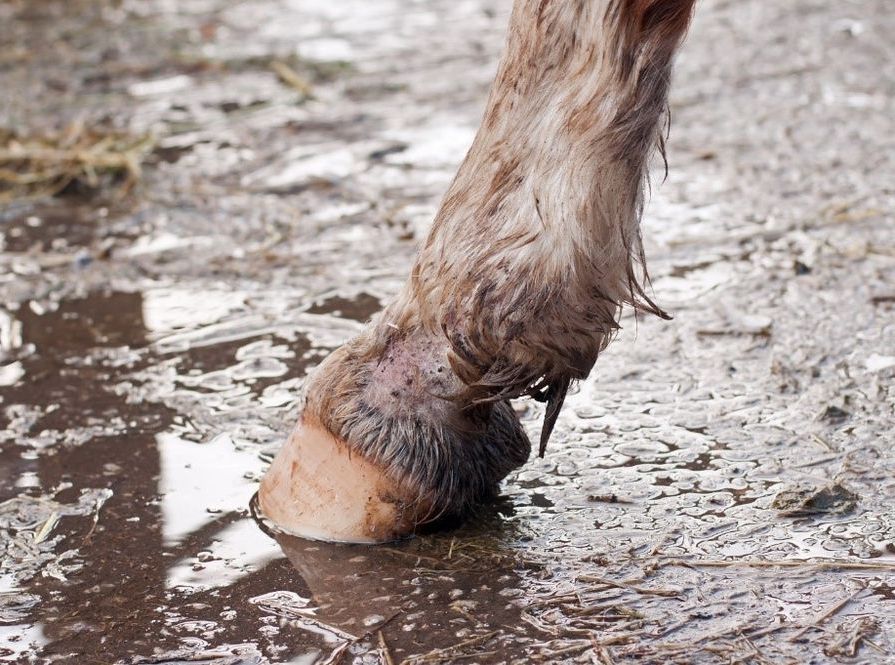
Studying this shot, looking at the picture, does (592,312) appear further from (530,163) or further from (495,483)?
(495,483)

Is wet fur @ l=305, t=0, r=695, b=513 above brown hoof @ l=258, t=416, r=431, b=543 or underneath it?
above

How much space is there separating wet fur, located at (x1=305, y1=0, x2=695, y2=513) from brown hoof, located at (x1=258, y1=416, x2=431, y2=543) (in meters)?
0.04

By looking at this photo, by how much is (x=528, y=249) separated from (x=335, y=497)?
61cm

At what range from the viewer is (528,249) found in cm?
213

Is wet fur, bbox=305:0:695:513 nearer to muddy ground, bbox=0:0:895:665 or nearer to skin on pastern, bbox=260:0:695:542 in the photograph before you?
skin on pastern, bbox=260:0:695:542

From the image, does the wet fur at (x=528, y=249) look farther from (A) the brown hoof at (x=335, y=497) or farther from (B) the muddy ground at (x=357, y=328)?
(B) the muddy ground at (x=357, y=328)

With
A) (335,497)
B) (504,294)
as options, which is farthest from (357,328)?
(504,294)

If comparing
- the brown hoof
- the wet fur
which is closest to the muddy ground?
the brown hoof

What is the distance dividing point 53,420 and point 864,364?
1.85 m

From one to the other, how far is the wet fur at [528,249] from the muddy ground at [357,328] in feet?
0.81

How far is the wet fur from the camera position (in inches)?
82.4

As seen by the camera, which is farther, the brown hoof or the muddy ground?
the brown hoof

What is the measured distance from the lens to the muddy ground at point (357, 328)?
83.4 inches

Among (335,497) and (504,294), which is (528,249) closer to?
(504,294)
